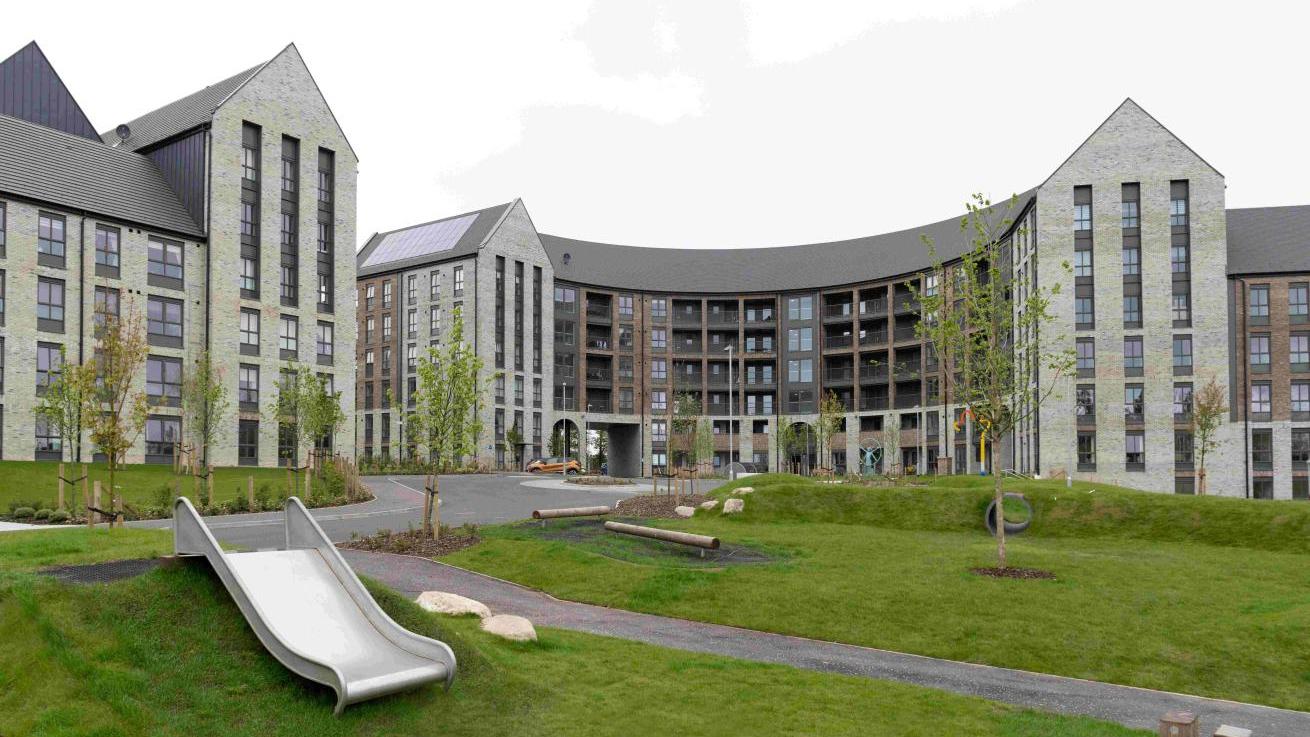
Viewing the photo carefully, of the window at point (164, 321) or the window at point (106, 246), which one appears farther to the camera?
the window at point (164, 321)

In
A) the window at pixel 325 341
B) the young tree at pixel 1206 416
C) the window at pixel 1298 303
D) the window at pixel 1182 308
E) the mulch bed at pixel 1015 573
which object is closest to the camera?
the mulch bed at pixel 1015 573

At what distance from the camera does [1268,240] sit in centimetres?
6494

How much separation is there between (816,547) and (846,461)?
222 ft

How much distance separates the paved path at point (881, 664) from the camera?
12086 mm

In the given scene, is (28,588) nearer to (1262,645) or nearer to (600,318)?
(1262,645)

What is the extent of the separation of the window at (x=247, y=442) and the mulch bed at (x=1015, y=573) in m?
45.5

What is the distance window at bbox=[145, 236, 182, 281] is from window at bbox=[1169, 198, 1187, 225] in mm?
59833

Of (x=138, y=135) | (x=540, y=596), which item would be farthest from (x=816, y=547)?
(x=138, y=135)

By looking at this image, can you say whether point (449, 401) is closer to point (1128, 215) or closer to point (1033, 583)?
point (1033, 583)

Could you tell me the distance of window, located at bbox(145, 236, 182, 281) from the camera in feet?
170

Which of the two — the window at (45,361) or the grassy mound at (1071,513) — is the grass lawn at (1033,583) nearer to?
the grassy mound at (1071,513)

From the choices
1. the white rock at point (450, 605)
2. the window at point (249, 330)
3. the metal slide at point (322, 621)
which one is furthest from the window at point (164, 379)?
the metal slide at point (322, 621)

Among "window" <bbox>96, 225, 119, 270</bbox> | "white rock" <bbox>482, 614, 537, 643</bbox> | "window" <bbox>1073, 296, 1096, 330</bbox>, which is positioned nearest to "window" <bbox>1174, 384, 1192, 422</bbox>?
"window" <bbox>1073, 296, 1096, 330</bbox>

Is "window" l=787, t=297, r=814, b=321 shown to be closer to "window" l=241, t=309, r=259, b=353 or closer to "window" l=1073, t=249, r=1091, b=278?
"window" l=1073, t=249, r=1091, b=278
